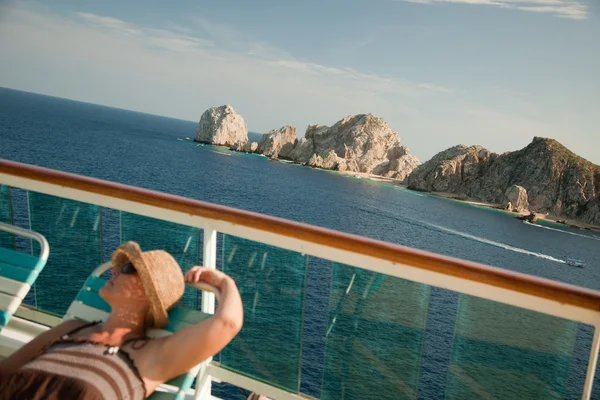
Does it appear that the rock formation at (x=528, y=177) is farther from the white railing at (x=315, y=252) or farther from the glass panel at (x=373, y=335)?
the white railing at (x=315, y=252)

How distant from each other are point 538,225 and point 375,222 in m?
32.8

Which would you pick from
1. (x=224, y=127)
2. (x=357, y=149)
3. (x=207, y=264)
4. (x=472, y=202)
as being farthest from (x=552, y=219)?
(x=207, y=264)

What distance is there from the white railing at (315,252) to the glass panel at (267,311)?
0.08 metres

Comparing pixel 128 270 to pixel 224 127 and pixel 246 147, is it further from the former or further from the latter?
pixel 224 127

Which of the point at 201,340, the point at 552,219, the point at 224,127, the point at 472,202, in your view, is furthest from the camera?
the point at 224,127

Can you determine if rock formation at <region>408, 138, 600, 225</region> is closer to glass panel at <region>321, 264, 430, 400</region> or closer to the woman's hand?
glass panel at <region>321, 264, 430, 400</region>

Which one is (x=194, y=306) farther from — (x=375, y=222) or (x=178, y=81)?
(x=178, y=81)

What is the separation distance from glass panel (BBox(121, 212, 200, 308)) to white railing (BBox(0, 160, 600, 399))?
2.6 inches

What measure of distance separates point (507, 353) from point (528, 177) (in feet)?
275

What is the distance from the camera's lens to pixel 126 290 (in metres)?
1.46

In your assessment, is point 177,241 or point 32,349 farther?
point 177,241

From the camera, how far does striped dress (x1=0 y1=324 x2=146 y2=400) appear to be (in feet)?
4.29

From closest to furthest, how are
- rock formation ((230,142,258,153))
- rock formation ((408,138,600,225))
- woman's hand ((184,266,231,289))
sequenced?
1. woman's hand ((184,266,231,289))
2. rock formation ((408,138,600,225))
3. rock formation ((230,142,258,153))

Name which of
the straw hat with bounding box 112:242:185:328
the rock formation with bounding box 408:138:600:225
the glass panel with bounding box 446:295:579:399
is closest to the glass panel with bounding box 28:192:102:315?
the straw hat with bounding box 112:242:185:328
